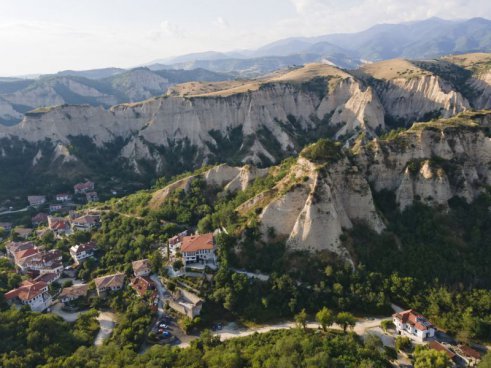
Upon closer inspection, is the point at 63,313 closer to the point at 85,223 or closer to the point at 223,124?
the point at 85,223

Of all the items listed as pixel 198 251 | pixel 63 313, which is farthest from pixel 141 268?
pixel 63 313

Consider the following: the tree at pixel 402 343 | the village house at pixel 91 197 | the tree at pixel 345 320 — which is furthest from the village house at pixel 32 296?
the tree at pixel 402 343

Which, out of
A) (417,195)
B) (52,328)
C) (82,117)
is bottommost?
(52,328)

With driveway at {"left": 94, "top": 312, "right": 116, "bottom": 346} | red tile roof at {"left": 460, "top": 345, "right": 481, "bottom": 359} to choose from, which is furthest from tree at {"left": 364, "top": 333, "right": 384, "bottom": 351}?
driveway at {"left": 94, "top": 312, "right": 116, "bottom": 346}

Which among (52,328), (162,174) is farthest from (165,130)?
(52,328)

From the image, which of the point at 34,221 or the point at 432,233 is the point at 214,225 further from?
the point at 34,221

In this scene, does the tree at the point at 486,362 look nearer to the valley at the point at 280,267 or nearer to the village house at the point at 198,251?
the valley at the point at 280,267
